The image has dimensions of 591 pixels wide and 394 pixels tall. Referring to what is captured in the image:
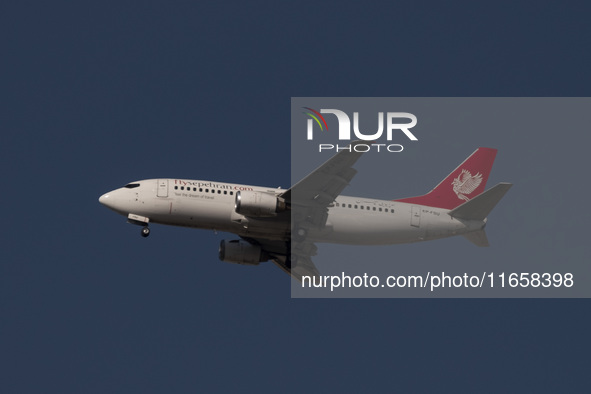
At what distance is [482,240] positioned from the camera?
56656mm

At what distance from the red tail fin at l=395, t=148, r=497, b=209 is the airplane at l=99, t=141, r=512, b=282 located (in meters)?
0.26

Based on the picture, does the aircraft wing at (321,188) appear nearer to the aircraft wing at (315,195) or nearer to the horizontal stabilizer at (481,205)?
the aircraft wing at (315,195)

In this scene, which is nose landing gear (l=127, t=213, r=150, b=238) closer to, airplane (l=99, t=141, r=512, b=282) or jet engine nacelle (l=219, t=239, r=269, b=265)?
airplane (l=99, t=141, r=512, b=282)

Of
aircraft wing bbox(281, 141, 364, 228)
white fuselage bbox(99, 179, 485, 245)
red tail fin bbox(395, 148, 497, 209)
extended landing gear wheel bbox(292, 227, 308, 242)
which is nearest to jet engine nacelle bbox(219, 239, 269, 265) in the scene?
A: white fuselage bbox(99, 179, 485, 245)

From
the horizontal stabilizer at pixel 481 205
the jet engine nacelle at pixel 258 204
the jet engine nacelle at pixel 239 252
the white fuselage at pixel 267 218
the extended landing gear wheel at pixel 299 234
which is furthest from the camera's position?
the jet engine nacelle at pixel 239 252

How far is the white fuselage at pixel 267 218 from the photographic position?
55.1 metres

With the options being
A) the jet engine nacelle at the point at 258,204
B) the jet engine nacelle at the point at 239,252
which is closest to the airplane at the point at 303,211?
the jet engine nacelle at the point at 258,204

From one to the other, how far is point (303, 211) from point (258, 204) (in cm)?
269

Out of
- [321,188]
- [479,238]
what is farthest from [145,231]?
[479,238]

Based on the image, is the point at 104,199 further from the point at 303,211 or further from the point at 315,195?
the point at 315,195

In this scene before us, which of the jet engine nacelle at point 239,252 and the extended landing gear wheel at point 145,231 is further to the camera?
the jet engine nacelle at point 239,252

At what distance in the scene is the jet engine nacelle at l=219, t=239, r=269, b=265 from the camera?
60.9 metres

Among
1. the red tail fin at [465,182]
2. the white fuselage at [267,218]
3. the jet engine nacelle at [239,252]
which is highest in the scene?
the red tail fin at [465,182]

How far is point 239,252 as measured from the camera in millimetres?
60938
